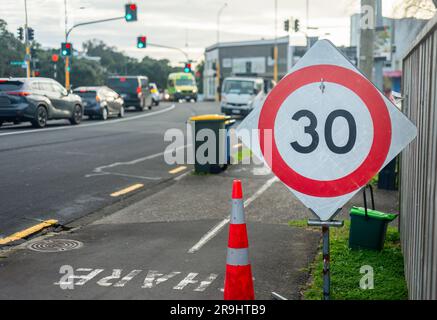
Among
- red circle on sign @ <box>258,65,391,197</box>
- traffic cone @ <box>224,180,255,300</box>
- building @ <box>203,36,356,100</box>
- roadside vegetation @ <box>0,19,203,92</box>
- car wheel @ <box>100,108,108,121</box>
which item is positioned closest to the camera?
red circle on sign @ <box>258,65,391,197</box>

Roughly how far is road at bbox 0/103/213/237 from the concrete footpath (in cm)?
78

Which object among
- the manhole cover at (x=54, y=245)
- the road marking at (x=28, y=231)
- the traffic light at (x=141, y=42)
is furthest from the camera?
the traffic light at (x=141, y=42)

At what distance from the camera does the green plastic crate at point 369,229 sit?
6.25 meters

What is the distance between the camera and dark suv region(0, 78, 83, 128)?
21.3 meters

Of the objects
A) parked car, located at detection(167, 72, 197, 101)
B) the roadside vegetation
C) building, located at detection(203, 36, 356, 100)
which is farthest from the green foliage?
building, located at detection(203, 36, 356, 100)

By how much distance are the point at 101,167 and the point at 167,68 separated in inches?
5793

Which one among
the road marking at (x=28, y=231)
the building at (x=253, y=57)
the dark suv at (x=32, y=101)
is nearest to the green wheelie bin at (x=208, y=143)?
the road marking at (x=28, y=231)

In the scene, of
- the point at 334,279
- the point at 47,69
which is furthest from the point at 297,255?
the point at 47,69

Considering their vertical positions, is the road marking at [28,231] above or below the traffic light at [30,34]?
below

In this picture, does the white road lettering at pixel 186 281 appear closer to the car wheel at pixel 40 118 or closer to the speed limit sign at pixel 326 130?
the speed limit sign at pixel 326 130

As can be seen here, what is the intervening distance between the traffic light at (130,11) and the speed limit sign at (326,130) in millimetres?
34944

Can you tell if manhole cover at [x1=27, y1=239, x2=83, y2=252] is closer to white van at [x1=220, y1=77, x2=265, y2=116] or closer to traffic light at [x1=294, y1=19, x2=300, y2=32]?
white van at [x1=220, y1=77, x2=265, y2=116]

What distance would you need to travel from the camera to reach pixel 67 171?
12.1 m

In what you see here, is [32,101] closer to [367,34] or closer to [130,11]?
[367,34]
